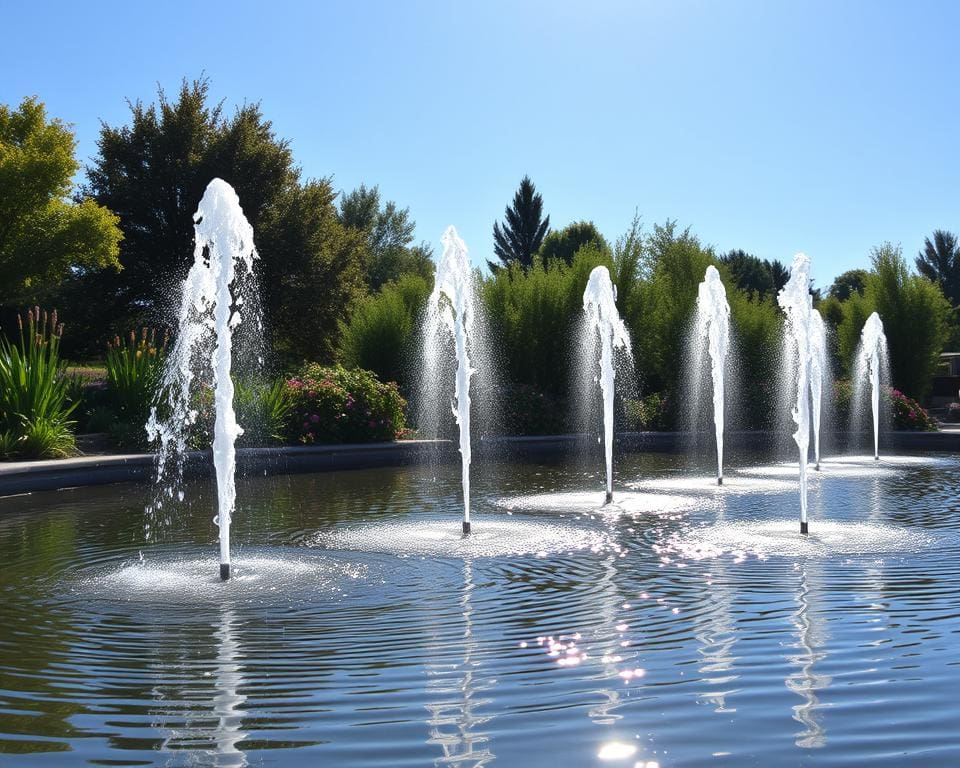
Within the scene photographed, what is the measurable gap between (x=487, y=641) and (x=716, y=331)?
11582mm

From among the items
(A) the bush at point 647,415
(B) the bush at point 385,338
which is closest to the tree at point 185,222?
(B) the bush at point 385,338

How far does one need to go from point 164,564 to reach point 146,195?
2533cm

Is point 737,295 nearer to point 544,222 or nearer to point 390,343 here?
point 390,343

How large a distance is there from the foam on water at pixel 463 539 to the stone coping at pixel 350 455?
546cm

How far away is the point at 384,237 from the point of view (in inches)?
2591

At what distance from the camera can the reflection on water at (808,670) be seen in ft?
12.7

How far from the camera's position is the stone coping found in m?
13.0

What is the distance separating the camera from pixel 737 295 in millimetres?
24688

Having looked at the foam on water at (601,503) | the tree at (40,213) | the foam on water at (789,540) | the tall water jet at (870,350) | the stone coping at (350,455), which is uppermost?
the tree at (40,213)

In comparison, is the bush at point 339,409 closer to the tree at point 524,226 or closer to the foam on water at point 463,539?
the foam on water at point 463,539

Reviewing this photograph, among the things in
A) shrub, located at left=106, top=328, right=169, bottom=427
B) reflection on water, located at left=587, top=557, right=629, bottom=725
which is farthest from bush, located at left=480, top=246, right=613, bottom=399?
reflection on water, located at left=587, top=557, right=629, bottom=725

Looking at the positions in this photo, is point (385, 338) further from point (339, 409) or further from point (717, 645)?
point (717, 645)

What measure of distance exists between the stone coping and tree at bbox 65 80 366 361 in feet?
46.5

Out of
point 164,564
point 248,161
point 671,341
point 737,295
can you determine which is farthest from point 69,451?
point 248,161
